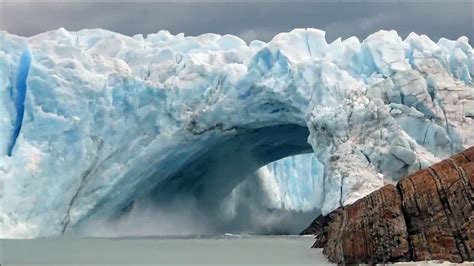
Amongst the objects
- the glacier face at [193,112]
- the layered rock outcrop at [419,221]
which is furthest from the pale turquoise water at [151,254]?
the glacier face at [193,112]

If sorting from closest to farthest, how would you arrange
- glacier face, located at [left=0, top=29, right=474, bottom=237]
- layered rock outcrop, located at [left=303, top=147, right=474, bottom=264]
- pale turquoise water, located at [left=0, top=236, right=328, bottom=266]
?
layered rock outcrop, located at [left=303, top=147, right=474, bottom=264]
pale turquoise water, located at [left=0, top=236, right=328, bottom=266]
glacier face, located at [left=0, top=29, right=474, bottom=237]

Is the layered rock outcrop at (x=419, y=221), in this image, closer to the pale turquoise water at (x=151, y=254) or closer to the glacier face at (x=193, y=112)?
the pale turquoise water at (x=151, y=254)

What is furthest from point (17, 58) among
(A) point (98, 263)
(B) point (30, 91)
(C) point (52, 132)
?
(A) point (98, 263)

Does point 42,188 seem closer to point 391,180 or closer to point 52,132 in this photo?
point 52,132

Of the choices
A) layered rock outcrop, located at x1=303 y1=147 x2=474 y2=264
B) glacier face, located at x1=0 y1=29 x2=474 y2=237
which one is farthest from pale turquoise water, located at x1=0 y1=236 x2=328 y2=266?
glacier face, located at x1=0 y1=29 x2=474 y2=237

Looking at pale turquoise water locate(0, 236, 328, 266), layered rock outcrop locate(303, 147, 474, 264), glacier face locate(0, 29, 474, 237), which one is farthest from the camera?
glacier face locate(0, 29, 474, 237)

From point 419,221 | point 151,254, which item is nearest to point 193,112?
point 151,254

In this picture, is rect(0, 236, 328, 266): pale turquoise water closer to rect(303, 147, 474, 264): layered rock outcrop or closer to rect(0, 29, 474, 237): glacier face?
rect(303, 147, 474, 264): layered rock outcrop
